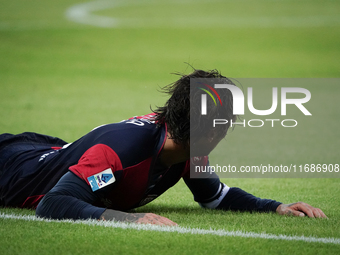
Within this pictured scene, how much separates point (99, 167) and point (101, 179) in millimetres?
65

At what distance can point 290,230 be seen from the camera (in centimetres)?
287

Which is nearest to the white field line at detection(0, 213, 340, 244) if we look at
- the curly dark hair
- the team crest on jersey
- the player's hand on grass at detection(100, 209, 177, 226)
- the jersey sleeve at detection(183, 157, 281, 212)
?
the player's hand on grass at detection(100, 209, 177, 226)

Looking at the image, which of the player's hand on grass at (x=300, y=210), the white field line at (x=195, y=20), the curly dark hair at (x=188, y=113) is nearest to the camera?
the curly dark hair at (x=188, y=113)

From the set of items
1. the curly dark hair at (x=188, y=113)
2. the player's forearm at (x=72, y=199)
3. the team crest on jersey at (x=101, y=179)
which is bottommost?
the player's forearm at (x=72, y=199)

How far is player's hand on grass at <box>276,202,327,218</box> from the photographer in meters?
3.30

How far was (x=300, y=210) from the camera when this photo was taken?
11.1 ft

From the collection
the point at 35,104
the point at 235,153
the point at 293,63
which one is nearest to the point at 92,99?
the point at 35,104

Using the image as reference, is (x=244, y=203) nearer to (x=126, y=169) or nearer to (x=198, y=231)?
(x=198, y=231)

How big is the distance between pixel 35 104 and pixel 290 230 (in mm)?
12297

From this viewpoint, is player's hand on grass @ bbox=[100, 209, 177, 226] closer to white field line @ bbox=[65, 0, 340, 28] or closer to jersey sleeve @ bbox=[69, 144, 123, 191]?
jersey sleeve @ bbox=[69, 144, 123, 191]

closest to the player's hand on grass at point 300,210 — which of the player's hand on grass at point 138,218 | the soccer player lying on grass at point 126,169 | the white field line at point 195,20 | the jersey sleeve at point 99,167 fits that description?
the soccer player lying on grass at point 126,169

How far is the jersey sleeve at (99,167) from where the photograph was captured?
2.76m

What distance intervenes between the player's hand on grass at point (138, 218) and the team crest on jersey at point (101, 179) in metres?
0.15

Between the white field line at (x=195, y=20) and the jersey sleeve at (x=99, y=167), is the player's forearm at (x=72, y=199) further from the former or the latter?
the white field line at (x=195, y=20)
